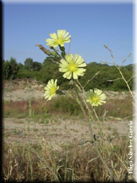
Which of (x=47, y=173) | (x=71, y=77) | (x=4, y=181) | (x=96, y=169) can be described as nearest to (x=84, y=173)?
(x=96, y=169)

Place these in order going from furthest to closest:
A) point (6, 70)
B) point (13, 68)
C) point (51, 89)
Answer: point (13, 68) < point (6, 70) < point (51, 89)

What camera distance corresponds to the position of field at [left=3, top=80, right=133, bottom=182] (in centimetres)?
162

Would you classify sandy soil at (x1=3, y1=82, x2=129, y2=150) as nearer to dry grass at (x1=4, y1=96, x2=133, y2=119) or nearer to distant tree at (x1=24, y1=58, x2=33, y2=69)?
dry grass at (x1=4, y1=96, x2=133, y2=119)

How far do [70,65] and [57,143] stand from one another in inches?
101

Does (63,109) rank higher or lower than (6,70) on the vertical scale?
lower

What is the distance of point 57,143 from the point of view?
3137mm

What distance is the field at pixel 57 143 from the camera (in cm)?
162

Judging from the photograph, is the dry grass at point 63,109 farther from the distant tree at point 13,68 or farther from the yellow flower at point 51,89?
the distant tree at point 13,68

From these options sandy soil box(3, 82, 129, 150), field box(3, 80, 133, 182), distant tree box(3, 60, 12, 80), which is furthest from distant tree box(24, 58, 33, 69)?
sandy soil box(3, 82, 129, 150)

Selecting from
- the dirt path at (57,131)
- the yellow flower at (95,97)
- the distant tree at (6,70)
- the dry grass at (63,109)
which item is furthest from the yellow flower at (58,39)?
the distant tree at (6,70)

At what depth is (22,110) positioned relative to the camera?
7.20m

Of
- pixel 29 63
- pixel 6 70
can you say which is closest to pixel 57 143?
pixel 6 70

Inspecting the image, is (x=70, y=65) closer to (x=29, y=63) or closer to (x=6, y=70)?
(x=6, y=70)

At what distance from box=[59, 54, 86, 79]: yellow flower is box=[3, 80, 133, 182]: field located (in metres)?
0.17
